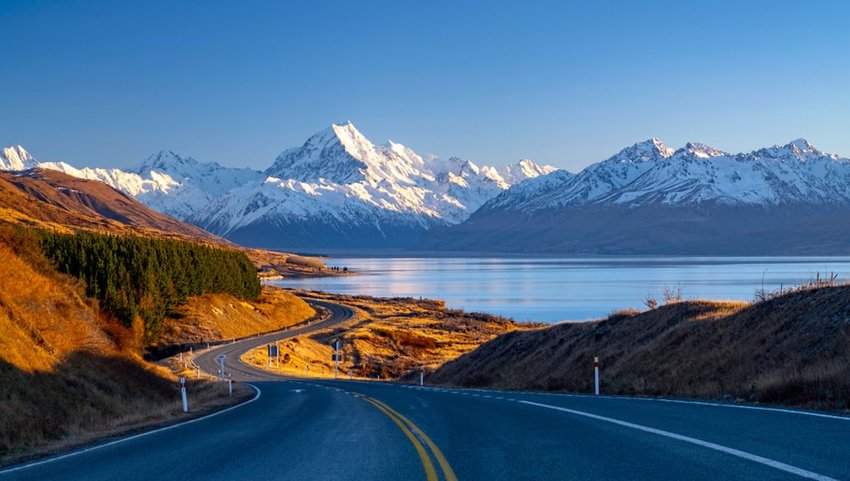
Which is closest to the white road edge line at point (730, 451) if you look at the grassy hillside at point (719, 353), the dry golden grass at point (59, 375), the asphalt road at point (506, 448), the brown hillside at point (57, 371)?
the asphalt road at point (506, 448)

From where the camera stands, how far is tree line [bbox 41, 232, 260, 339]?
66.9 m

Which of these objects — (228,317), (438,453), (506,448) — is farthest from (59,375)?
(228,317)

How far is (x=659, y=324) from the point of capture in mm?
33906

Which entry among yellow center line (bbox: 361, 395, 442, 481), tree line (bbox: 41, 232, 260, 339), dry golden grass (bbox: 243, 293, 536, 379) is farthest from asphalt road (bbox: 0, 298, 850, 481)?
dry golden grass (bbox: 243, 293, 536, 379)

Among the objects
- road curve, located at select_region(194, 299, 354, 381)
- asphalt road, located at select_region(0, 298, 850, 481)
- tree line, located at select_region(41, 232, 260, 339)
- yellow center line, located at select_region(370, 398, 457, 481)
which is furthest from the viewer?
tree line, located at select_region(41, 232, 260, 339)

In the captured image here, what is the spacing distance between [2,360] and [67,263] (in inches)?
2001

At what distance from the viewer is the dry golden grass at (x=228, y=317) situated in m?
90.2

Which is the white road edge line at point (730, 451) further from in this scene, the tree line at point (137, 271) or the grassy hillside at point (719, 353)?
the tree line at point (137, 271)

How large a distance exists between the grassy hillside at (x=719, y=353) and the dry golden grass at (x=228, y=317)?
56.8 m

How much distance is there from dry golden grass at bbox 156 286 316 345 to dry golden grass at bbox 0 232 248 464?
5489 cm

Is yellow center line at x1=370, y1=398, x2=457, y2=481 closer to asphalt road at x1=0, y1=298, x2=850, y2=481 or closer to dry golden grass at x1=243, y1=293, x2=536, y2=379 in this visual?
asphalt road at x1=0, y1=298, x2=850, y2=481

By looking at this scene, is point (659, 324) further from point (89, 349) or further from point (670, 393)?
point (89, 349)

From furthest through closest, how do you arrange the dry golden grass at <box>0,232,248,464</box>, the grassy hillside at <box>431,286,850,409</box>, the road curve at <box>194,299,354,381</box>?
the road curve at <box>194,299,354,381</box>, the grassy hillside at <box>431,286,850,409</box>, the dry golden grass at <box>0,232,248,464</box>

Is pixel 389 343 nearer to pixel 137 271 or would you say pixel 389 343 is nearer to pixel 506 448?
pixel 137 271
